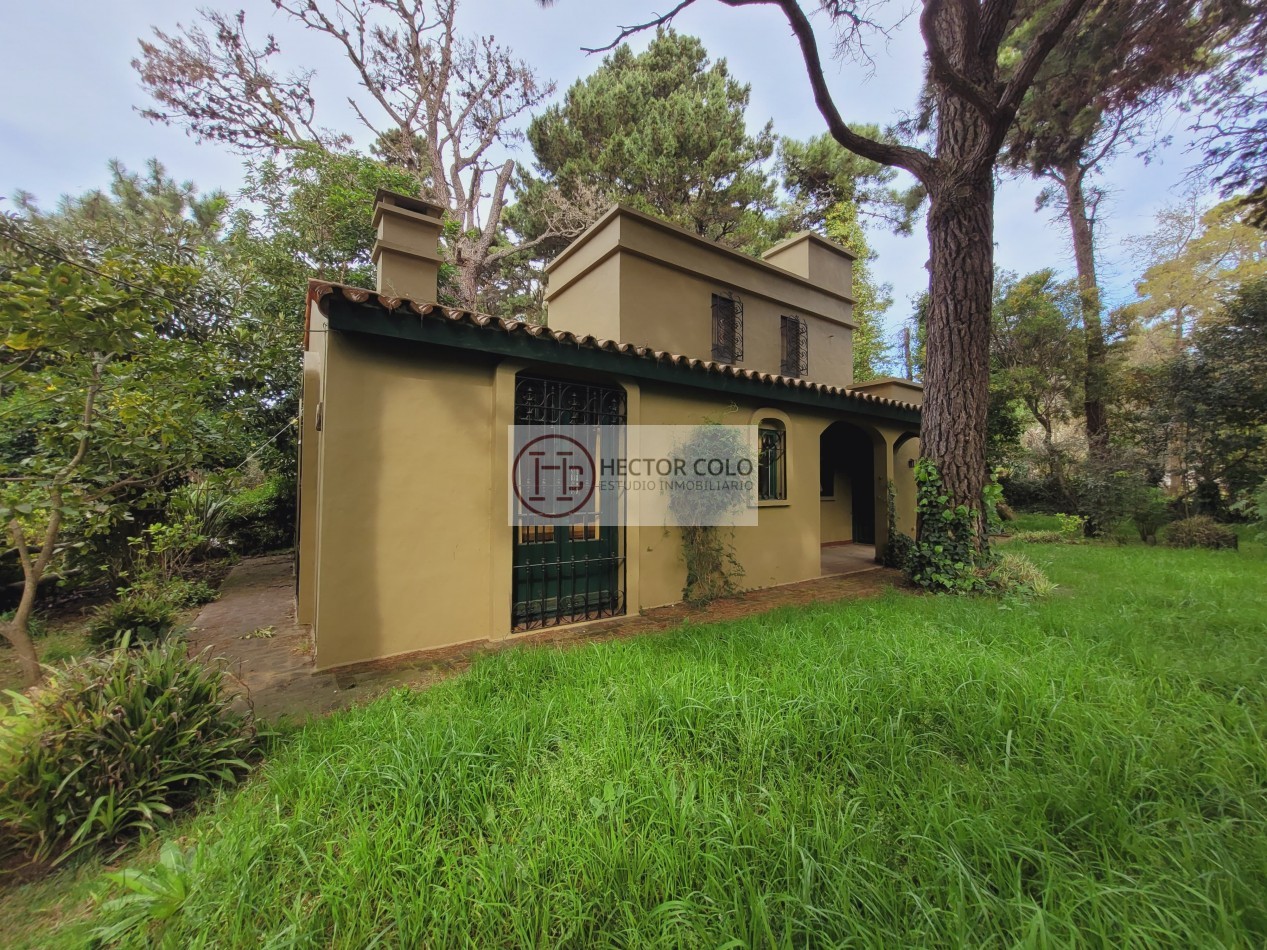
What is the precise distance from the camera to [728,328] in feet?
31.0

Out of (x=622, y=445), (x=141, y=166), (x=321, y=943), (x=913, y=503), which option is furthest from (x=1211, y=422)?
(x=141, y=166)

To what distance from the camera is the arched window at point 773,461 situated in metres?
6.95

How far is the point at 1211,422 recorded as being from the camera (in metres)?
10.1

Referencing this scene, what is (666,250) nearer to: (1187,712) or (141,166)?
(1187,712)

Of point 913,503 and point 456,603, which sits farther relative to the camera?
point 913,503

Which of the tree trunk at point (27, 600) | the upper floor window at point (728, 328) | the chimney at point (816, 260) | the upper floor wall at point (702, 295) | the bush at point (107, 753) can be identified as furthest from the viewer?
the chimney at point (816, 260)

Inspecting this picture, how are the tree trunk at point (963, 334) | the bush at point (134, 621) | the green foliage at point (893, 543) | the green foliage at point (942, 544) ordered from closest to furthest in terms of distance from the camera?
the bush at point (134, 621) → the green foliage at point (942, 544) → the tree trunk at point (963, 334) → the green foliage at point (893, 543)

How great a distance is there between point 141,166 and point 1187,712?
32.9 m

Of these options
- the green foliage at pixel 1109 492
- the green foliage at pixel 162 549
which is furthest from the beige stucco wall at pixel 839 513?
the green foliage at pixel 162 549

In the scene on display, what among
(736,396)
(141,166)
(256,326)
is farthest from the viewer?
(141,166)

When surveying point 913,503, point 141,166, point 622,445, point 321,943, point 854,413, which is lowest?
point 321,943

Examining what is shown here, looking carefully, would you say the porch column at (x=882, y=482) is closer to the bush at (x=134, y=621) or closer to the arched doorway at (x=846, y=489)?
the arched doorway at (x=846, y=489)

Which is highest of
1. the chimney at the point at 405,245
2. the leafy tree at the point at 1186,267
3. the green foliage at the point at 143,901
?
the leafy tree at the point at 1186,267

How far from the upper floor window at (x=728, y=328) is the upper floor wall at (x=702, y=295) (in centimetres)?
2
